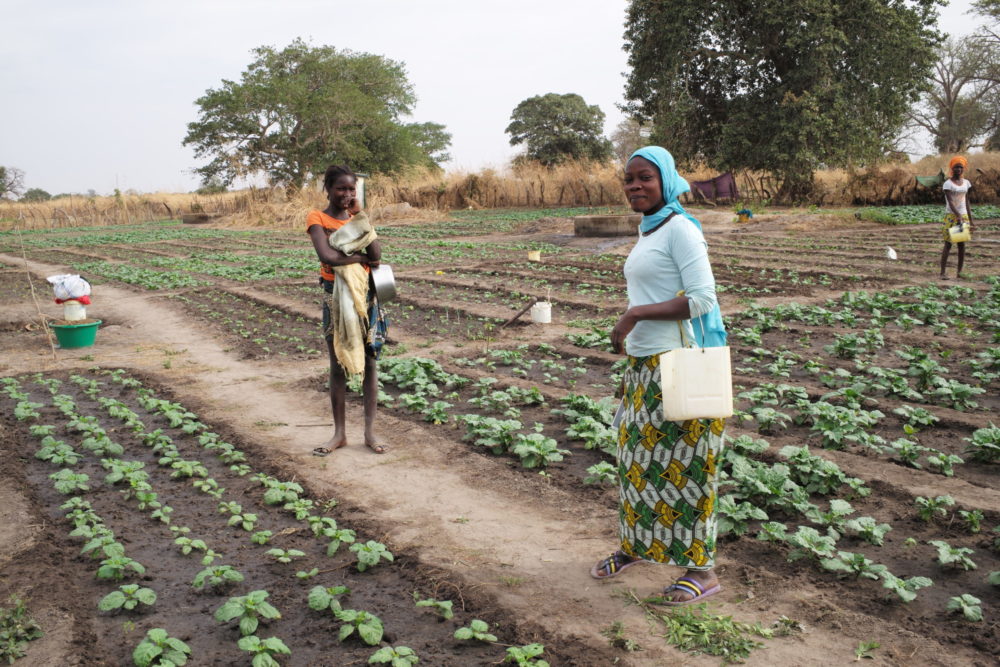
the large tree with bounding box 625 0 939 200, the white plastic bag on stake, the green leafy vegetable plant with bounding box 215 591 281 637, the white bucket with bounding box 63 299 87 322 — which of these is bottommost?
the green leafy vegetable plant with bounding box 215 591 281 637

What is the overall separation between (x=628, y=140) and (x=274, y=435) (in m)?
60.7

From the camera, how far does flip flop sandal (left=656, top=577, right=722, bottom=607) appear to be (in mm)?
2902

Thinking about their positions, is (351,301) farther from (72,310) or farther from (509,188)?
(509,188)

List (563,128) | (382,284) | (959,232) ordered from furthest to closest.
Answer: (563,128)
(959,232)
(382,284)

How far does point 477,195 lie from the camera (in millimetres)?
35906

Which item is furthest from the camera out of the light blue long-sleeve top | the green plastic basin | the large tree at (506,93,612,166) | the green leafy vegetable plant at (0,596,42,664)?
the large tree at (506,93,612,166)

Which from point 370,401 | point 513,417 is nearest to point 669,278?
point 370,401

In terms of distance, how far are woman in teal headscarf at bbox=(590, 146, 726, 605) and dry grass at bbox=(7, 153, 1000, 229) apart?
25531mm

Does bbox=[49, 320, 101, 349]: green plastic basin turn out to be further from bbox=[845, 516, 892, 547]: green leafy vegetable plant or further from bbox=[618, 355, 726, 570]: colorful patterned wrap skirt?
bbox=[845, 516, 892, 547]: green leafy vegetable plant

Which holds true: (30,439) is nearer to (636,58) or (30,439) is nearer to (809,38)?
(809,38)

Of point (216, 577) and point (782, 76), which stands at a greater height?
point (782, 76)

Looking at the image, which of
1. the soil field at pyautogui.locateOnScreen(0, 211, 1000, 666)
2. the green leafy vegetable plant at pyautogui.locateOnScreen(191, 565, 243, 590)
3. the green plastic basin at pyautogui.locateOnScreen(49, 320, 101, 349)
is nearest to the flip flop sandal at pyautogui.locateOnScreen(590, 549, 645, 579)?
the soil field at pyautogui.locateOnScreen(0, 211, 1000, 666)

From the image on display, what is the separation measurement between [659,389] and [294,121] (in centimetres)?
3850

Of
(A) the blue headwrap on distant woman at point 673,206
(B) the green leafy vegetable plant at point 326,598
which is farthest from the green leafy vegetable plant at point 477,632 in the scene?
(A) the blue headwrap on distant woman at point 673,206
